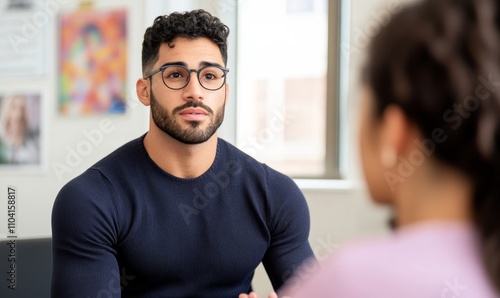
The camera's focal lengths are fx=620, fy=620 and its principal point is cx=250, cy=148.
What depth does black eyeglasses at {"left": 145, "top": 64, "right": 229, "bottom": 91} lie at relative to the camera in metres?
1.60

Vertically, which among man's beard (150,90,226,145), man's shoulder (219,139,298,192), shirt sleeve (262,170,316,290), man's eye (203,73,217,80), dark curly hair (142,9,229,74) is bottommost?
shirt sleeve (262,170,316,290)

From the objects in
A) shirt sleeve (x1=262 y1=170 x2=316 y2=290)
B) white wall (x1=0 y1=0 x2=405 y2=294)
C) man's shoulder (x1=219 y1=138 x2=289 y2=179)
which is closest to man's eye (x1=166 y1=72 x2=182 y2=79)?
man's shoulder (x1=219 y1=138 x2=289 y2=179)

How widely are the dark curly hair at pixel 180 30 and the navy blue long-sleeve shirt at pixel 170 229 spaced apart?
267 millimetres

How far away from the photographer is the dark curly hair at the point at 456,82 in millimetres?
442

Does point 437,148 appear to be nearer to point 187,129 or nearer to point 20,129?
point 187,129

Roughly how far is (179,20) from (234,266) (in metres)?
0.65

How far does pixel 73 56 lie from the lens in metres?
3.07

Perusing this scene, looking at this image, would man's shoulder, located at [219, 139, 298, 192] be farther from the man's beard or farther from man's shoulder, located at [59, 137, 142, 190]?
man's shoulder, located at [59, 137, 142, 190]

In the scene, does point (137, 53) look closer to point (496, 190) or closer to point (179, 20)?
point (179, 20)

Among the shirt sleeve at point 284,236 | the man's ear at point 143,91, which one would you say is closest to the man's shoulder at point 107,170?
the man's ear at point 143,91

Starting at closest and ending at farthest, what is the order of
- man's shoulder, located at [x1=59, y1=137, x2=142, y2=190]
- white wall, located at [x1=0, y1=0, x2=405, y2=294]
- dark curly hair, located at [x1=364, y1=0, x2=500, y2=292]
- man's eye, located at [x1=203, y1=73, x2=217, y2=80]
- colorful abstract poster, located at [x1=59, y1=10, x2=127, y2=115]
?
dark curly hair, located at [x1=364, y1=0, x2=500, y2=292]
man's shoulder, located at [x1=59, y1=137, x2=142, y2=190]
man's eye, located at [x1=203, y1=73, x2=217, y2=80]
white wall, located at [x1=0, y1=0, x2=405, y2=294]
colorful abstract poster, located at [x1=59, y1=10, x2=127, y2=115]

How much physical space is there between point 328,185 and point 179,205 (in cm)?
109

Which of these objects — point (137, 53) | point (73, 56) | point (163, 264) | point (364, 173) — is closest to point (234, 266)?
point (163, 264)

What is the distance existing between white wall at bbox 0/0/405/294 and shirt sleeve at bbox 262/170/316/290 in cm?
68
